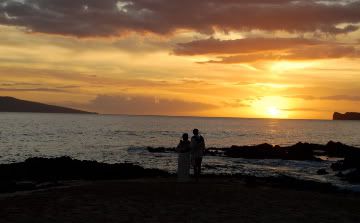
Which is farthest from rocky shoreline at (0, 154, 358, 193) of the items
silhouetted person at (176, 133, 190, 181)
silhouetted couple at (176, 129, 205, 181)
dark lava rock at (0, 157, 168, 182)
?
silhouetted person at (176, 133, 190, 181)

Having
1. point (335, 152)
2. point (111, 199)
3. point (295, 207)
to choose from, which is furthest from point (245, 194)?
point (335, 152)

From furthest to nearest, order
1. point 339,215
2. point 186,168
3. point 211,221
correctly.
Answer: point 186,168
point 339,215
point 211,221

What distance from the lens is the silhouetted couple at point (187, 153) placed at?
21016 millimetres

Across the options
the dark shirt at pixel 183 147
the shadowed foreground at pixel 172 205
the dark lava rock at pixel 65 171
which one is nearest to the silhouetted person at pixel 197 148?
the dark shirt at pixel 183 147

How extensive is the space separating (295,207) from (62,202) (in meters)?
8.37

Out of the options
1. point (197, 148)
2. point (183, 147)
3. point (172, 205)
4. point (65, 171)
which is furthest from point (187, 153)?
point (65, 171)

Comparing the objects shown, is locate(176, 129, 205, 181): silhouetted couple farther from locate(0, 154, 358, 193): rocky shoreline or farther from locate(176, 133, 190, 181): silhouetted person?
locate(0, 154, 358, 193): rocky shoreline

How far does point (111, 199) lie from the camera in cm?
1596

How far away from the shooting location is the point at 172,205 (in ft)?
49.6

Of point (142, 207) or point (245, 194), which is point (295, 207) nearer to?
point (245, 194)

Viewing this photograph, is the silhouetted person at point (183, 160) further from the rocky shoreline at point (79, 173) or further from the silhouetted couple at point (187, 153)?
the rocky shoreline at point (79, 173)

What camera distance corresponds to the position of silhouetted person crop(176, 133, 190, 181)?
21.0 metres

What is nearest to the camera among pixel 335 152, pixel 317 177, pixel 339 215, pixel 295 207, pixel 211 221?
pixel 211 221

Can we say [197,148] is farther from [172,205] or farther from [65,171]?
[65,171]
